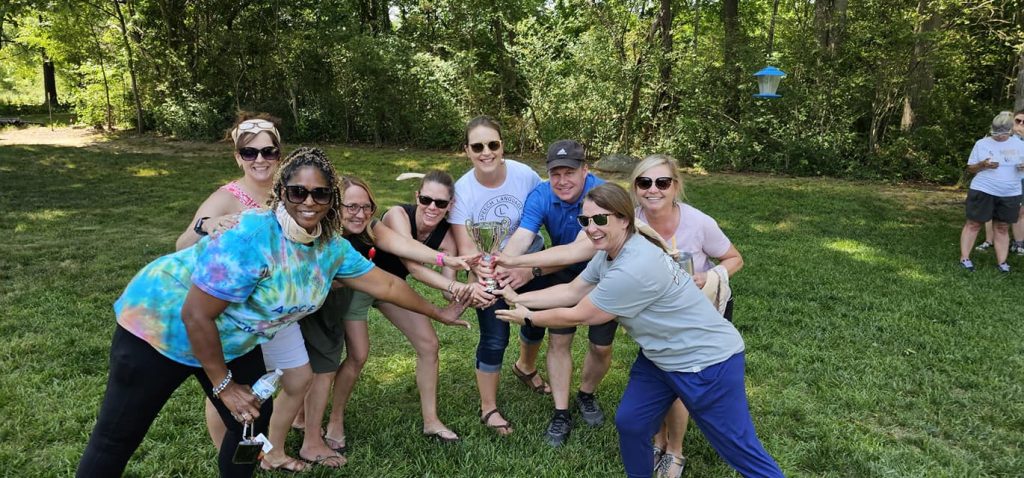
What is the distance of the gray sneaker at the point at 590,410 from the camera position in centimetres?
383

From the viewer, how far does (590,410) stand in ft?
12.8

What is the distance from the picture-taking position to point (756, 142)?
45.7 feet

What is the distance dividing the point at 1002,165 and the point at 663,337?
6528mm

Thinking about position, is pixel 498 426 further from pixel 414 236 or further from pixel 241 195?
pixel 241 195

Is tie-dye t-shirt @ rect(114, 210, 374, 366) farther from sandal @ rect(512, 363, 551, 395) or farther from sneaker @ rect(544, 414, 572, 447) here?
sandal @ rect(512, 363, 551, 395)

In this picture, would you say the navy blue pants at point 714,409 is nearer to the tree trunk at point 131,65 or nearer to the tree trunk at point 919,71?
the tree trunk at point 919,71

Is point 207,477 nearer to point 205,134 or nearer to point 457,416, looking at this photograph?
point 457,416

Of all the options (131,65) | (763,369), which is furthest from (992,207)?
(131,65)

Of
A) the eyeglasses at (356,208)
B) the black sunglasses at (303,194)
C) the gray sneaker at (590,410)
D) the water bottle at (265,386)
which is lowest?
the gray sneaker at (590,410)

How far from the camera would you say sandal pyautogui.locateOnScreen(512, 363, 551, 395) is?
4.38 m

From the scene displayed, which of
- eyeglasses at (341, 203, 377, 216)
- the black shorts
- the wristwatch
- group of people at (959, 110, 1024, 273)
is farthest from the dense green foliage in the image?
the wristwatch

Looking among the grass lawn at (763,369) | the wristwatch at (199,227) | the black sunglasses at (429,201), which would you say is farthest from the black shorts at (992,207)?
the wristwatch at (199,227)

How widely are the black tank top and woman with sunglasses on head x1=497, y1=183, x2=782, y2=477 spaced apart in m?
1.12

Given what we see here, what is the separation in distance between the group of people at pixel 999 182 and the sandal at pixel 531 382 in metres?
5.73
